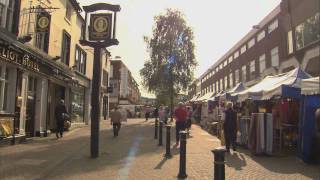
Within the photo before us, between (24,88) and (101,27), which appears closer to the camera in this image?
(101,27)

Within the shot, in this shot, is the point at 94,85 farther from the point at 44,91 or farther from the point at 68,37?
the point at 68,37

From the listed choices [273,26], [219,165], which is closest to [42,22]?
[219,165]

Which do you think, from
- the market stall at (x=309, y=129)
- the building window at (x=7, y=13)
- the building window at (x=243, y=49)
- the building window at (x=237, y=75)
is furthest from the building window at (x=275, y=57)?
the building window at (x=7, y=13)

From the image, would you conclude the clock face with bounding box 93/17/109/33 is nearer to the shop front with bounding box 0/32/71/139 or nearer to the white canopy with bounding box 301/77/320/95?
the shop front with bounding box 0/32/71/139

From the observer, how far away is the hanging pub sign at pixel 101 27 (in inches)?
492

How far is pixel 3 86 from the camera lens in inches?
592

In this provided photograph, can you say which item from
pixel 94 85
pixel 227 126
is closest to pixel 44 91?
pixel 94 85

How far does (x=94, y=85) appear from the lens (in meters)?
12.4

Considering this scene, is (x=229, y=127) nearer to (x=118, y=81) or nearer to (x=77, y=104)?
(x=77, y=104)

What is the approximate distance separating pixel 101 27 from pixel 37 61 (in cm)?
613

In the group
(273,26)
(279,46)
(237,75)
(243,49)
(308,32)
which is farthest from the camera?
(237,75)

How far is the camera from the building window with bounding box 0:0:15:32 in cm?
1489

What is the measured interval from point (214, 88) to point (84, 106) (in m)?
43.9

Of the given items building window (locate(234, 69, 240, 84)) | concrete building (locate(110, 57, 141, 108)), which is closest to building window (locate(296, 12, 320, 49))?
building window (locate(234, 69, 240, 84))
